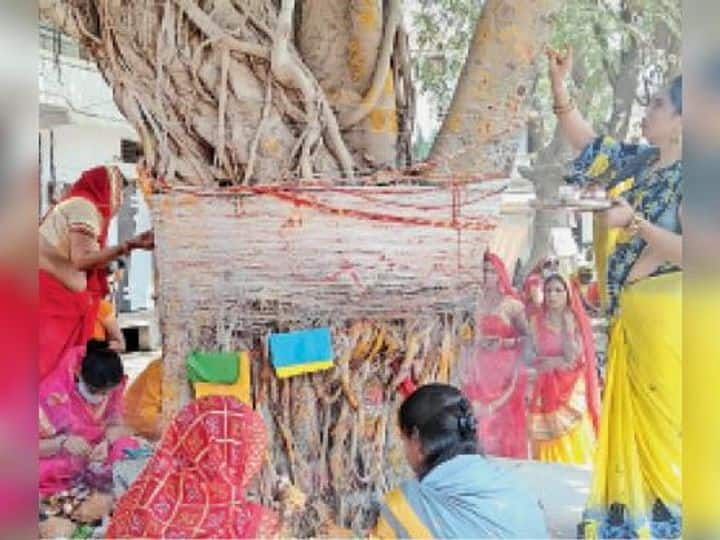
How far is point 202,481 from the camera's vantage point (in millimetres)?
2646

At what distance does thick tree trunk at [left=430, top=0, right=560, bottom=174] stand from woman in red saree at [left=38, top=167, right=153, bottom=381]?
0.82 meters

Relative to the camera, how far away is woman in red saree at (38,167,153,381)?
2.58m

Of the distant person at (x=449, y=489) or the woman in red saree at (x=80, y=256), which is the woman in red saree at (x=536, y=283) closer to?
the distant person at (x=449, y=489)

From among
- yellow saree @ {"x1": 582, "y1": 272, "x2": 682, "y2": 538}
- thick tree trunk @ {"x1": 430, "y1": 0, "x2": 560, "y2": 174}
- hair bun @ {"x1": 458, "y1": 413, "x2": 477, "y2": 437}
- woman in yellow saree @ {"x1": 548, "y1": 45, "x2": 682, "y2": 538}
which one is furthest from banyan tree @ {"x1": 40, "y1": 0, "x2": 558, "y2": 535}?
yellow saree @ {"x1": 582, "y1": 272, "x2": 682, "y2": 538}

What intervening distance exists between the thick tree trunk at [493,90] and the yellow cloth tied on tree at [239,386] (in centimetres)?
70

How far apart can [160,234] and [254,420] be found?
0.53m

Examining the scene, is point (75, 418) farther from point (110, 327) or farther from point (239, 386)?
point (239, 386)

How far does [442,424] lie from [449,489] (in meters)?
0.16

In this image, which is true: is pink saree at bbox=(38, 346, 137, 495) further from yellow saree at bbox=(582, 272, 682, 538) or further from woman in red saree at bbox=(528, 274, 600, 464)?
yellow saree at bbox=(582, 272, 682, 538)

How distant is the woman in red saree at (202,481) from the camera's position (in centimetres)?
262

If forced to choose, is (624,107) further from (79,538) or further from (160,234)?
(79,538)

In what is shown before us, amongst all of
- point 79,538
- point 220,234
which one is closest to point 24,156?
point 220,234

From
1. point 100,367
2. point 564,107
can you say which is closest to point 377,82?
point 564,107

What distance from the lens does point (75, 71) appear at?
2.52m
